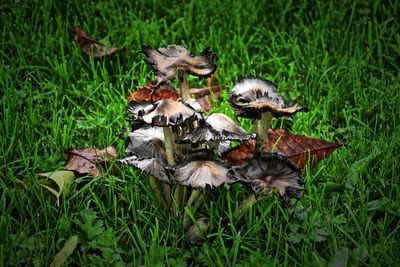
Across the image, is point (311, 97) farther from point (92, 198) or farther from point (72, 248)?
point (72, 248)

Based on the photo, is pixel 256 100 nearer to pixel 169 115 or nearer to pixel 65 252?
pixel 169 115

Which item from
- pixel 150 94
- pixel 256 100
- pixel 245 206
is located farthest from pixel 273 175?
pixel 150 94

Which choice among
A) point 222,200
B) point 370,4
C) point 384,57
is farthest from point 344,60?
point 222,200

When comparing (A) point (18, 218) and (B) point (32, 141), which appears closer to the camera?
(A) point (18, 218)

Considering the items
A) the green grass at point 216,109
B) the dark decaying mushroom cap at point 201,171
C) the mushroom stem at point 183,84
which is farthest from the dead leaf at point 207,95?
the dark decaying mushroom cap at point 201,171

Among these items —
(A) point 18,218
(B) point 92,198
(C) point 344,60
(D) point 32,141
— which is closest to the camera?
(A) point 18,218

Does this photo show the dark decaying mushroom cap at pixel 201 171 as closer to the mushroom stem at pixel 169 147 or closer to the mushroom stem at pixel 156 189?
the mushroom stem at pixel 169 147

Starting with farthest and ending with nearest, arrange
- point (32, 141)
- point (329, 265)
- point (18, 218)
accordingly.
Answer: point (32, 141) → point (18, 218) → point (329, 265)
